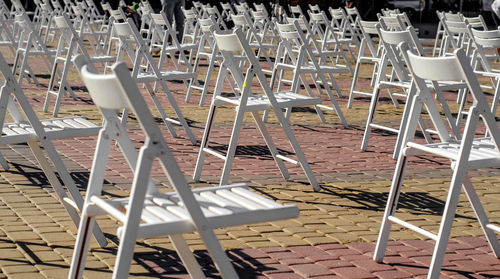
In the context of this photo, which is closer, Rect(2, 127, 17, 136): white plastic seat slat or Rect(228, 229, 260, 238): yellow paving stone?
Rect(2, 127, 17, 136): white plastic seat slat

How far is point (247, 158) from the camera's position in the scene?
805cm

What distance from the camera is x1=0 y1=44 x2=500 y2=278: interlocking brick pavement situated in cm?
480

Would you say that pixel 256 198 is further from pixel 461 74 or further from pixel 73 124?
pixel 73 124

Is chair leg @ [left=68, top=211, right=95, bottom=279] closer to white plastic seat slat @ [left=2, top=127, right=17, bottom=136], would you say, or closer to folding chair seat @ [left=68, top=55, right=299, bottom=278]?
folding chair seat @ [left=68, top=55, right=299, bottom=278]

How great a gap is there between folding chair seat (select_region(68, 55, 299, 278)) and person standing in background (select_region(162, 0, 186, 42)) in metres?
13.4

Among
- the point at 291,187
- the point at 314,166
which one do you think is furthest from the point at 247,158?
the point at 291,187

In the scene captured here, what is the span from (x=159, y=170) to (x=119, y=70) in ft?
13.7

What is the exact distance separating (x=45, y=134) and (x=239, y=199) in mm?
1730

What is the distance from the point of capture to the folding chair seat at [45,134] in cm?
512

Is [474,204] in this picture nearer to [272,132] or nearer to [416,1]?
[272,132]

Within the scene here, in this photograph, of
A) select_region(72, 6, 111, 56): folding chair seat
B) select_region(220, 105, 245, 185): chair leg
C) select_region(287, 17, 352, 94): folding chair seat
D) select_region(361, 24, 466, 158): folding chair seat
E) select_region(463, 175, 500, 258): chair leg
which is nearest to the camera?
select_region(463, 175, 500, 258): chair leg

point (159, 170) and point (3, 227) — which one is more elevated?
point (159, 170)

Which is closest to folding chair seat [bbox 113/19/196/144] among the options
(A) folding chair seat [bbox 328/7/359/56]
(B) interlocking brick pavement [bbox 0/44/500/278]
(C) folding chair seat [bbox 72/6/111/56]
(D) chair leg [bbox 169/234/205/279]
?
(B) interlocking brick pavement [bbox 0/44/500/278]

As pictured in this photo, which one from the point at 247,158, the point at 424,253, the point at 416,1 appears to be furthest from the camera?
the point at 416,1
